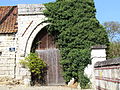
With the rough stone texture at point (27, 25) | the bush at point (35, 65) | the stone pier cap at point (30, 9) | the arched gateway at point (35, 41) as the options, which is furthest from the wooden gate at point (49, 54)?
the stone pier cap at point (30, 9)

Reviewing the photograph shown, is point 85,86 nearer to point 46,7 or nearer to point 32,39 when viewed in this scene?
point 32,39

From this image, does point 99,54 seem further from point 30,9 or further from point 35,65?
point 30,9

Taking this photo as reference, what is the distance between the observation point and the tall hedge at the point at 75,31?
10516 millimetres

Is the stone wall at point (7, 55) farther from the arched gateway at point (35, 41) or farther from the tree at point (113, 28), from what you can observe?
the tree at point (113, 28)

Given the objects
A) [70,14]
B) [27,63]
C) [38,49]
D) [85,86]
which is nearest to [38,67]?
[27,63]

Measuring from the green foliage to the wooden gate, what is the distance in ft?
1.91

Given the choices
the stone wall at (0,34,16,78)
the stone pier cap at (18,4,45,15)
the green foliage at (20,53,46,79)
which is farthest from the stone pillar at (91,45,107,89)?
the stone wall at (0,34,16,78)

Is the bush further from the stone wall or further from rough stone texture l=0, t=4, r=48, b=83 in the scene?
the stone wall

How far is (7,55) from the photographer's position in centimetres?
1138

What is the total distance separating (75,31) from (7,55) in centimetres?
444

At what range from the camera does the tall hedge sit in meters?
10.5

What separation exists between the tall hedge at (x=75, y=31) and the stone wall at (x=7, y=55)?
8.39 ft

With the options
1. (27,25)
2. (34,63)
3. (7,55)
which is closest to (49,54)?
(34,63)

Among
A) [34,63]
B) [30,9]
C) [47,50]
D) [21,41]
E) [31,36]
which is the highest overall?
[30,9]
